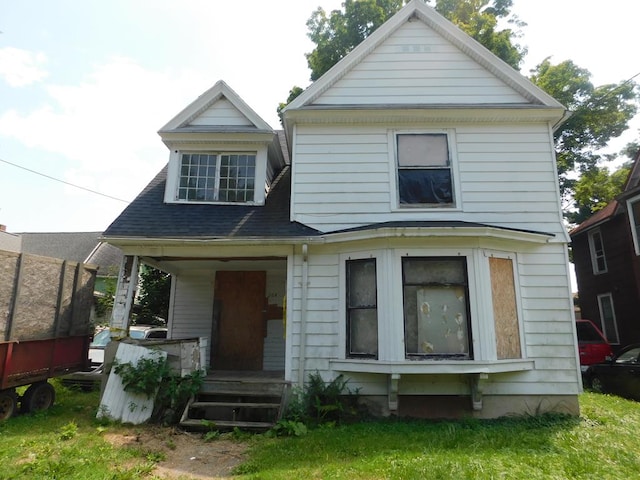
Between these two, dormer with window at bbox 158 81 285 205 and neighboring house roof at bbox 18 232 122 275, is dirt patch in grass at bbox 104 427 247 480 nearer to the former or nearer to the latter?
dormer with window at bbox 158 81 285 205

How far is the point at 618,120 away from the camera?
20438mm

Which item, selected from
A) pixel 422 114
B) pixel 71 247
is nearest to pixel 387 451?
pixel 422 114

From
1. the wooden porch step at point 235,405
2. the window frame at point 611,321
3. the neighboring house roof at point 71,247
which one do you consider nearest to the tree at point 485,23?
the window frame at point 611,321

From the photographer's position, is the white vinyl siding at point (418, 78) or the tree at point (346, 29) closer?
the white vinyl siding at point (418, 78)

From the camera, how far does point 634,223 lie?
14.6m

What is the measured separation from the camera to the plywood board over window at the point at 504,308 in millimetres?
6656

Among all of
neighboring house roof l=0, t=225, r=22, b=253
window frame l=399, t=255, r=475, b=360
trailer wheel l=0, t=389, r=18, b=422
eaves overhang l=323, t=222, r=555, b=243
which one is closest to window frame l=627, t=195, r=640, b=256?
eaves overhang l=323, t=222, r=555, b=243

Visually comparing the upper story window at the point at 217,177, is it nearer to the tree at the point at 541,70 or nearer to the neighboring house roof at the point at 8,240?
the tree at the point at 541,70

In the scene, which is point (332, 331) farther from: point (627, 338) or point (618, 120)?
point (618, 120)

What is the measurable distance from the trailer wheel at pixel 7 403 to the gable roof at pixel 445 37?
682 centimetres

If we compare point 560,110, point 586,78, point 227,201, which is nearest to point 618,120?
point 586,78

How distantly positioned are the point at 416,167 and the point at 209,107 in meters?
4.78

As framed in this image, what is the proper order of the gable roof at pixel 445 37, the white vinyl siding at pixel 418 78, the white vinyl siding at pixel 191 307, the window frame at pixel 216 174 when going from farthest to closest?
the white vinyl siding at pixel 191 307 < the window frame at pixel 216 174 < the white vinyl siding at pixel 418 78 < the gable roof at pixel 445 37

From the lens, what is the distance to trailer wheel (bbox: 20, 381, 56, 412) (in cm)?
687
